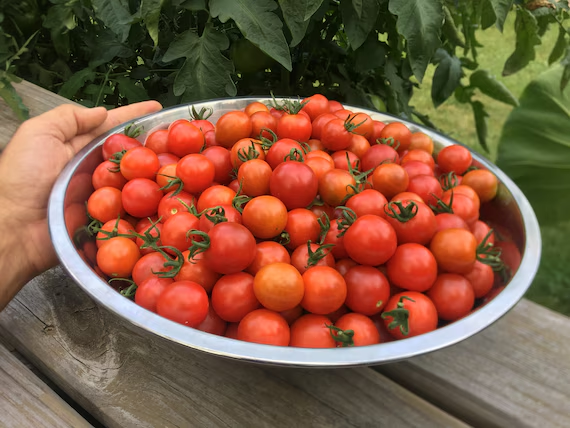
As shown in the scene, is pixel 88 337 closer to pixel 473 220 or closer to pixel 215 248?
pixel 215 248

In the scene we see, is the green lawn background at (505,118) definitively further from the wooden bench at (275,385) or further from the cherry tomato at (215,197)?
the cherry tomato at (215,197)

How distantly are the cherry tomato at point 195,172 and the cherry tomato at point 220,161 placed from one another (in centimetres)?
6

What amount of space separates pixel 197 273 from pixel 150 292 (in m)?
0.09

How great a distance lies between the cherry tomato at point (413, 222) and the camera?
2.87ft

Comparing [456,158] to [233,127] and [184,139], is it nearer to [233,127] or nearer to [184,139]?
[233,127]

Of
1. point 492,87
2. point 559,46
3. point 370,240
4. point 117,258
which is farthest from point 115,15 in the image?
point 492,87

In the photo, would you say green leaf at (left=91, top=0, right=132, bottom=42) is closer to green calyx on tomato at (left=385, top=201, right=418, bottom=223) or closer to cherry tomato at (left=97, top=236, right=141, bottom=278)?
cherry tomato at (left=97, top=236, right=141, bottom=278)

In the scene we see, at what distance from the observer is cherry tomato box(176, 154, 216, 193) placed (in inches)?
39.5

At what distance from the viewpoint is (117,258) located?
879 millimetres

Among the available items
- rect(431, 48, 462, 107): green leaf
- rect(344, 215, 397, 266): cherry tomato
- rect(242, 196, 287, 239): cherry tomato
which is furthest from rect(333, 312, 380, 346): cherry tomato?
rect(431, 48, 462, 107): green leaf

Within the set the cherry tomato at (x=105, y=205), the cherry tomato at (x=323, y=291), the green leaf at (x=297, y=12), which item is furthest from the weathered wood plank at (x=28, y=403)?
the green leaf at (x=297, y=12)

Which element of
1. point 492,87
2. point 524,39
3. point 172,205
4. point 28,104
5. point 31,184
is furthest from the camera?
point 492,87

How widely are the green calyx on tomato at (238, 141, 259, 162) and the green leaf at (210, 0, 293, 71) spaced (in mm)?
223

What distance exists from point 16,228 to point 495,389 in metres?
1.00
